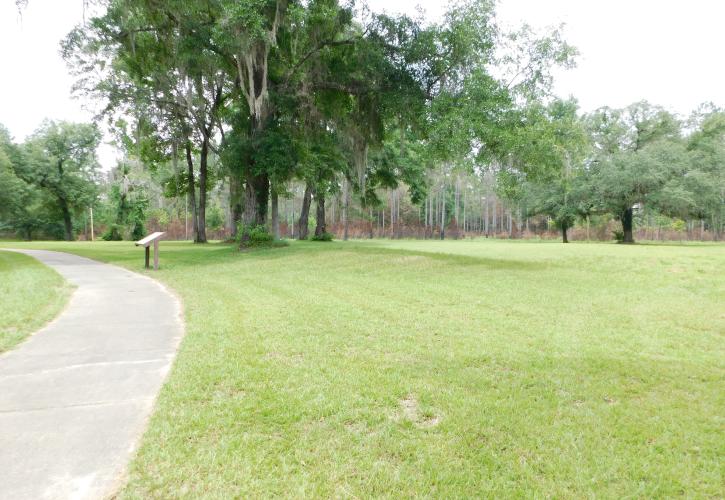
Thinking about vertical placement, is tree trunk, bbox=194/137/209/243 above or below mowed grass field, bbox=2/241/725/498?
above

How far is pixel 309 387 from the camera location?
11.8 ft

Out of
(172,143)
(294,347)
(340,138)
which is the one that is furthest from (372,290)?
(172,143)

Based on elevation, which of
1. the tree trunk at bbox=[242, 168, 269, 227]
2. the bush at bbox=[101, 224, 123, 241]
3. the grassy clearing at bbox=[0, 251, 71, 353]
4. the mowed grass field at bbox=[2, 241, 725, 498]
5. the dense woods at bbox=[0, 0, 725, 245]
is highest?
the dense woods at bbox=[0, 0, 725, 245]

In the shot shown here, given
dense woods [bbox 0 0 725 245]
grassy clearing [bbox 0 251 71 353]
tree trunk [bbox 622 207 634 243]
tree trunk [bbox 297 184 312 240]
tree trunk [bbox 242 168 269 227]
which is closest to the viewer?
grassy clearing [bbox 0 251 71 353]

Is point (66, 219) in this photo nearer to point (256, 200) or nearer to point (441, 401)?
point (256, 200)

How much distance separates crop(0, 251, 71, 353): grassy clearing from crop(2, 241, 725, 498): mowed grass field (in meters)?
1.97

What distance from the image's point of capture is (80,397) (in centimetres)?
336

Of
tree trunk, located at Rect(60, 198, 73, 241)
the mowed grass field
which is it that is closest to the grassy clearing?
the mowed grass field

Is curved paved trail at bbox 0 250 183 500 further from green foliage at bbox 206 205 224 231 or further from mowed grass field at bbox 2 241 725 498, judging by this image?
green foliage at bbox 206 205 224 231

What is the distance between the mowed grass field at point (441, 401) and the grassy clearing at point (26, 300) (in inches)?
77.6

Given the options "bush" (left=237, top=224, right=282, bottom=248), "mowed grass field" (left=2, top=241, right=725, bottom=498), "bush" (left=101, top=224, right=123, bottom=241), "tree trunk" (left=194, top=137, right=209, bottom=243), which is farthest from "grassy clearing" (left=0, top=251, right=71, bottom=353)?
"bush" (left=101, top=224, right=123, bottom=241)

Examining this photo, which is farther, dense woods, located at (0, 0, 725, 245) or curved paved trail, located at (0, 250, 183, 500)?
dense woods, located at (0, 0, 725, 245)

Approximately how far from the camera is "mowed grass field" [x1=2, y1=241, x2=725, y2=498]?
242 cm

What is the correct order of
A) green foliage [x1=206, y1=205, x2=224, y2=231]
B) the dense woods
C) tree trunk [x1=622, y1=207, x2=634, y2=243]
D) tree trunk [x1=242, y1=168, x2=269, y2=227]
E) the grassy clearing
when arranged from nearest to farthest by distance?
the grassy clearing
the dense woods
tree trunk [x1=242, y1=168, x2=269, y2=227]
tree trunk [x1=622, y1=207, x2=634, y2=243]
green foliage [x1=206, y1=205, x2=224, y2=231]
